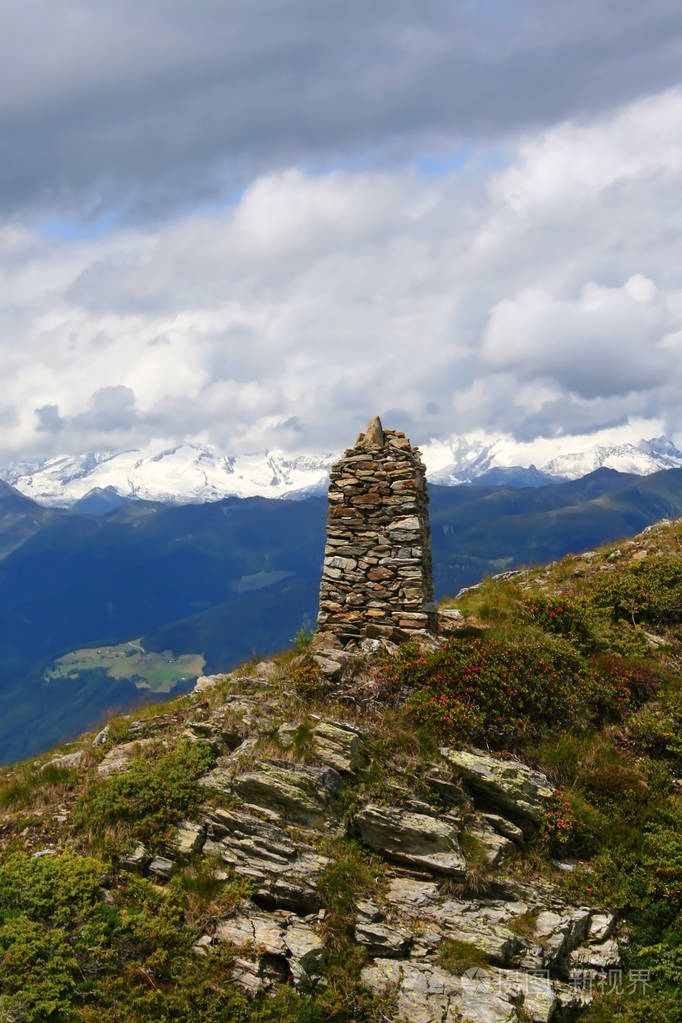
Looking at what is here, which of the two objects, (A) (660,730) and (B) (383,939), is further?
(A) (660,730)

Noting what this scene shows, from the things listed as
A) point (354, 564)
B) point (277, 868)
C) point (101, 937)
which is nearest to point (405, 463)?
point (354, 564)

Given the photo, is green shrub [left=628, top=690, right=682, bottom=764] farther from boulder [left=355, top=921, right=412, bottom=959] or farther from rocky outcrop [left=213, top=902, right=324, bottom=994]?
rocky outcrop [left=213, top=902, right=324, bottom=994]

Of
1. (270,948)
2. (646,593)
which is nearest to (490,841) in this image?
(270,948)

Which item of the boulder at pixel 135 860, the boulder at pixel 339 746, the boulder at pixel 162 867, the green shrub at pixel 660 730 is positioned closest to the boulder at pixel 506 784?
the boulder at pixel 339 746

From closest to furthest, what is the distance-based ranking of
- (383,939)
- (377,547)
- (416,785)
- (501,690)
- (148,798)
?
1. (383,939)
2. (148,798)
3. (416,785)
4. (501,690)
5. (377,547)

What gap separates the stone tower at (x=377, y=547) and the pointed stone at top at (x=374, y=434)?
1.3 inches

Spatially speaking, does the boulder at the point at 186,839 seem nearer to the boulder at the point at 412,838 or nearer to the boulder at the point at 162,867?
the boulder at the point at 162,867

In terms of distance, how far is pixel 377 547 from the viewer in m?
19.0

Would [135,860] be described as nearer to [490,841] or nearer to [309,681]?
[309,681]

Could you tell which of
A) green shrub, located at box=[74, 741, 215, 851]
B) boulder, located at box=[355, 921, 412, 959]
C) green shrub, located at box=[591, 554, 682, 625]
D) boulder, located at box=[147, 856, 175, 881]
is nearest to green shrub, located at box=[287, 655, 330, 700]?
green shrub, located at box=[74, 741, 215, 851]

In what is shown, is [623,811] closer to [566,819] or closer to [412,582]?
[566,819]

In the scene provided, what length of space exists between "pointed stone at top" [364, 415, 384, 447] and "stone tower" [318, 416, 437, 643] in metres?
0.03

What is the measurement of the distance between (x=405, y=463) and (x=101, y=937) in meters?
14.0

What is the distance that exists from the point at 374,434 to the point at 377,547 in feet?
12.5
